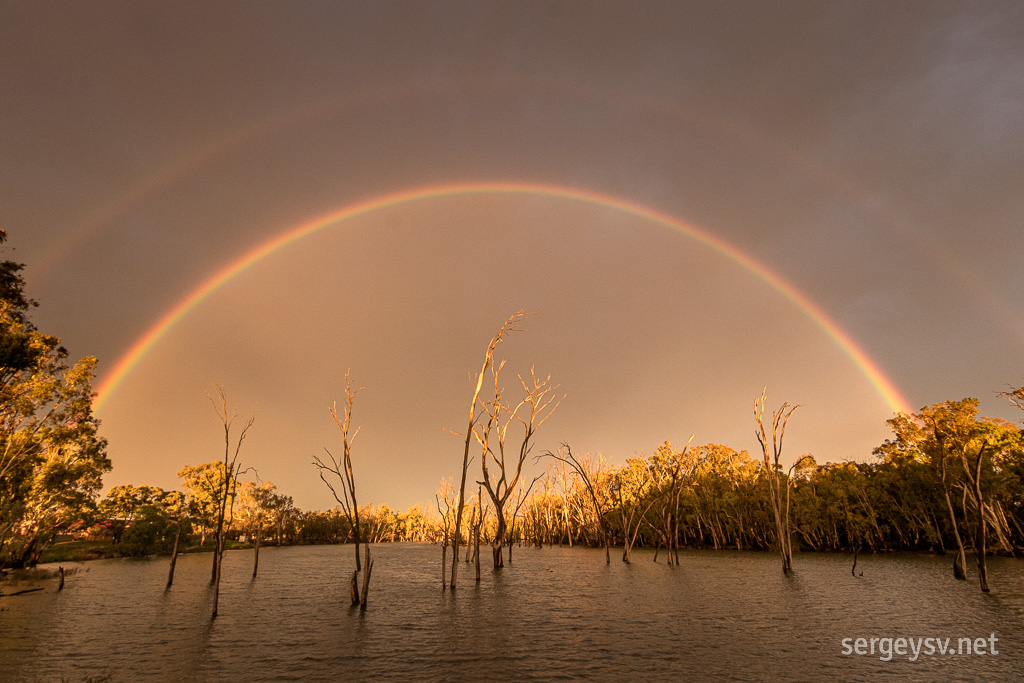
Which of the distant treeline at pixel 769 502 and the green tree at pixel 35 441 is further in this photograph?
the distant treeline at pixel 769 502

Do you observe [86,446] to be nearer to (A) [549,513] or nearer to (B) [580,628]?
(B) [580,628]

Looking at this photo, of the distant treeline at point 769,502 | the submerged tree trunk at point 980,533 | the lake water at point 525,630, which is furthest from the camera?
the distant treeline at point 769,502

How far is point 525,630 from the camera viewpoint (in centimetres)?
1808

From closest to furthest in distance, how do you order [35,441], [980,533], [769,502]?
1. [980,533]
2. [35,441]
3. [769,502]

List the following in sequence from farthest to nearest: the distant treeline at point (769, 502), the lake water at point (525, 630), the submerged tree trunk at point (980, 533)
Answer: the distant treeline at point (769, 502), the submerged tree trunk at point (980, 533), the lake water at point (525, 630)

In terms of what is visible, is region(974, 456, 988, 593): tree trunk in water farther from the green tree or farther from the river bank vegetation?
the green tree

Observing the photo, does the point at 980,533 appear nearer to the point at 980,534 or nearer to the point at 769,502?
the point at 980,534

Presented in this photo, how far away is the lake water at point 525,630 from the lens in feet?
42.8

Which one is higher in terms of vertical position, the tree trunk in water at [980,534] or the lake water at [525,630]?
the tree trunk in water at [980,534]

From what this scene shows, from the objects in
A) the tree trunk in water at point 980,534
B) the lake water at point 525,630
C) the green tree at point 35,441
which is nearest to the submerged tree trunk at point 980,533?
the tree trunk in water at point 980,534

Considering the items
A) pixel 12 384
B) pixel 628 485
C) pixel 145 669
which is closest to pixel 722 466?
pixel 628 485

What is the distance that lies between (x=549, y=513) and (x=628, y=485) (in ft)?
51.1

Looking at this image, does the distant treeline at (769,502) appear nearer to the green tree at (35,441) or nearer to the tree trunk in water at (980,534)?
the tree trunk in water at (980,534)

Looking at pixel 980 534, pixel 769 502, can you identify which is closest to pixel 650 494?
pixel 769 502
